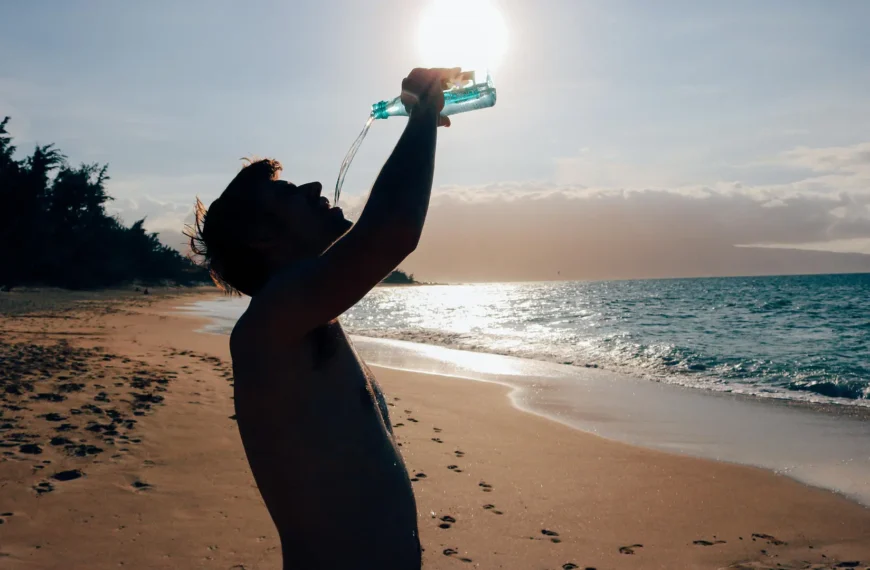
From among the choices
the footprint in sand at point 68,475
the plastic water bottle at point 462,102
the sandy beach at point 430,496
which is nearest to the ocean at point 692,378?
the sandy beach at point 430,496

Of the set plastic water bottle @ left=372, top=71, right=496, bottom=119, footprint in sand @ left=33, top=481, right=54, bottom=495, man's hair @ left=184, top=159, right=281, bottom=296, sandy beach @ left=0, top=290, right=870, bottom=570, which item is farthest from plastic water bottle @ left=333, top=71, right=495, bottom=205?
footprint in sand @ left=33, top=481, right=54, bottom=495

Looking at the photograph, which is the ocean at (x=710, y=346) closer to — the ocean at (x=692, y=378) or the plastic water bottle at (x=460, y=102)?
the ocean at (x=692, y=378)

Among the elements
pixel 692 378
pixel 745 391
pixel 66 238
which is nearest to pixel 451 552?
pixel 745 391

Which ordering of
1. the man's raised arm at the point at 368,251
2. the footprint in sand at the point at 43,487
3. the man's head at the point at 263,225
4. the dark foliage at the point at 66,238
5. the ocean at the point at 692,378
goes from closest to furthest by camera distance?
the man's raised arm at the point at 368,251 < the man's head at the point at 263,225 < the footprint in sand at the point at 43,487 < the ocean at the point at 692,378 < the dark foliage at the point at 66,238

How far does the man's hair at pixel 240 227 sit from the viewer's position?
159 cm

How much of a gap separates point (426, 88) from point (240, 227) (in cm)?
57

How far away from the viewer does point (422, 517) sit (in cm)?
549

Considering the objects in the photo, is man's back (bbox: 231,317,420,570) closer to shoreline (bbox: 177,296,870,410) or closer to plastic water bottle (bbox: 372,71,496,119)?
plastic water bottle (bbox: 372,71,496,119)

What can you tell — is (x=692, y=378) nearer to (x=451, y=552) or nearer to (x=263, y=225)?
(x=451, y=552)

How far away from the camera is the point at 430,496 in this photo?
19.7ft

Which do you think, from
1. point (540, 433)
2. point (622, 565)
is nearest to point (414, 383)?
point (540, 433)

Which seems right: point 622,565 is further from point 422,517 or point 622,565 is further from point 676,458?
point 676,458

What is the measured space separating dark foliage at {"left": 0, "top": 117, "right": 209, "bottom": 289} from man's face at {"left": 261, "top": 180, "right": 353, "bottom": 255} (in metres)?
0.70

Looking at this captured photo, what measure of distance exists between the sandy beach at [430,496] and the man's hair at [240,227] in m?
3.46
